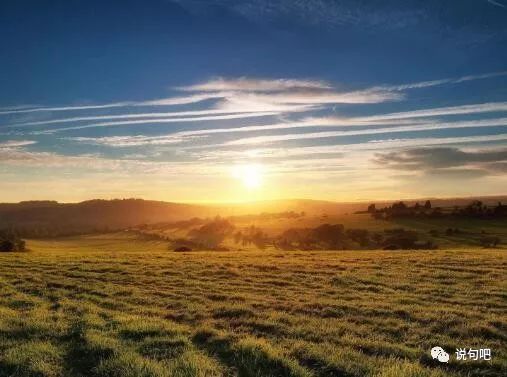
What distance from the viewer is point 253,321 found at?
1698 centimetres

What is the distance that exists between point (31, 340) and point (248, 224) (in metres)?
117

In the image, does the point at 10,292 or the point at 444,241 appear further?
the point at 444,241

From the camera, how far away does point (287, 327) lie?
1605 centimetres

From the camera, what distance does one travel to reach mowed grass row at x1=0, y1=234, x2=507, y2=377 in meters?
12.3

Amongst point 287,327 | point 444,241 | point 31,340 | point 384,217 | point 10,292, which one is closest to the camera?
point 31,340

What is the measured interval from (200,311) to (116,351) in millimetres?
5996

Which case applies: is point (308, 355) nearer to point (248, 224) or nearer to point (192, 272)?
point (192, 272)

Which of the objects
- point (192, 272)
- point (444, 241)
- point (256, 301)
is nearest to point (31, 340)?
point (256, 301)

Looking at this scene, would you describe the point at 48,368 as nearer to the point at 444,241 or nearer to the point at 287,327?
the point at 287,327

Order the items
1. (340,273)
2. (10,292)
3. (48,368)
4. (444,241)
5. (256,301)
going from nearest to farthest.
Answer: (48,368), (256,301), (10,292), (340,273), (444,241)

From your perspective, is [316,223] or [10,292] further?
[316,223]

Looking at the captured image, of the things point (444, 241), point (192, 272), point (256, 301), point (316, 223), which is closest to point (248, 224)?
point (316, 223)

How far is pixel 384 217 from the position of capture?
125 metres

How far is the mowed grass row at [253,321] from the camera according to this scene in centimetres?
1234
